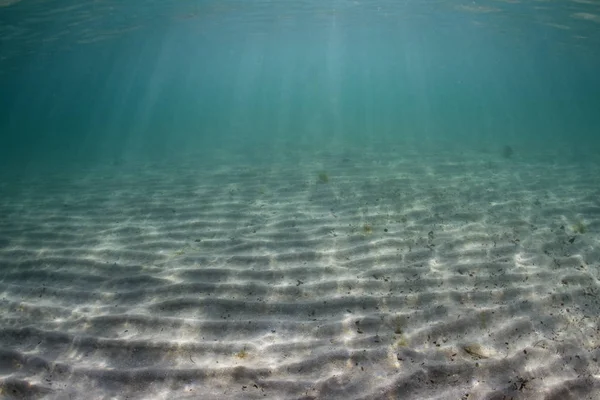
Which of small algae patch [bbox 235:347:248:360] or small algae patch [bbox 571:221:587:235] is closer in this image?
small algae patch [bbox 235:347:248:360]

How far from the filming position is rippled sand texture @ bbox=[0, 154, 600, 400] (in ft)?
12.3

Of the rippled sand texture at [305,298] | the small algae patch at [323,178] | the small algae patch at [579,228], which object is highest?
the rippled sand texture at [305,298]

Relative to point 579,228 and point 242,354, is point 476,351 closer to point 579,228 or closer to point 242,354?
point 242,354

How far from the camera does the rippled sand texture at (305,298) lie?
3.75 meters

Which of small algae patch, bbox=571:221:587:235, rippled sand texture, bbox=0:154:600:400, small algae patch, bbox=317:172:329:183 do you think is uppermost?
rippled sand texture, bbox=0:154:600:400

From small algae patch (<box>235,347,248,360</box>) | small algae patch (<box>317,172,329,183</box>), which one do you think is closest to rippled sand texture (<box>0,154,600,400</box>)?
small algae patch (<box>235,347,248,360</box>)

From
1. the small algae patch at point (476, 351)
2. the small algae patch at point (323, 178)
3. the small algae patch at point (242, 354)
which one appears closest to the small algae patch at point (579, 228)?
the small algae patch at point (476, 351)

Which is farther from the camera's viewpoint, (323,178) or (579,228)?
(323,178)

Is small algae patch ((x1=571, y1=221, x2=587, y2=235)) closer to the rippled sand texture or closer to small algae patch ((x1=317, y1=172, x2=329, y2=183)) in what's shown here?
the rippled sand texture

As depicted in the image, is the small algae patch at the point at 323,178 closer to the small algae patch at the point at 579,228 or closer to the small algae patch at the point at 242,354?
the small algae patch at the point at 579,228

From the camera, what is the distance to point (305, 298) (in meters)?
5.14

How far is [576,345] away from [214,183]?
1022cm

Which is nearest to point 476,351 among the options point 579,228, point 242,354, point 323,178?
point 242,354

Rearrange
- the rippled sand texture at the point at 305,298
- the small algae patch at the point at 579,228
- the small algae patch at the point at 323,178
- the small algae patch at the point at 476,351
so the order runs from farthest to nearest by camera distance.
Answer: the small algae patch at the point at 323,178 < the small algae patch at the point at 579,228 < the small algae patch at the point at 476,351 < the rippled sand texture at the point at 305,298
